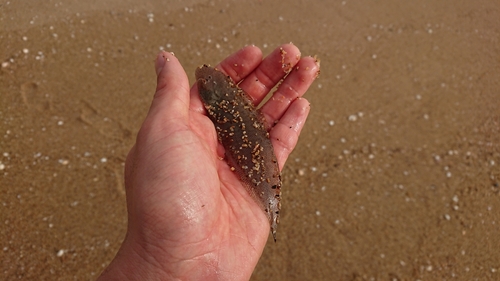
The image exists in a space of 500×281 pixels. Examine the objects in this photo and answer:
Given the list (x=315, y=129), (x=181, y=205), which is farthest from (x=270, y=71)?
(x=181, y=205)

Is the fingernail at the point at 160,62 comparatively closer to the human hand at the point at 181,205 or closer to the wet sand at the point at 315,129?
the human hand at the point at 181,205

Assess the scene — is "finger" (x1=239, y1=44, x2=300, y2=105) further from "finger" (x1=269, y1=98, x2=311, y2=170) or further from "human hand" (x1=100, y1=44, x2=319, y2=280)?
"human hand" (x1=100, y1=44, x2=319, y2=280)

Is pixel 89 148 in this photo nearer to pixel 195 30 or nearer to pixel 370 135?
pixel 195 30

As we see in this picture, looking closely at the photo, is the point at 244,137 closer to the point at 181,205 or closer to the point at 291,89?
the point at 291,89

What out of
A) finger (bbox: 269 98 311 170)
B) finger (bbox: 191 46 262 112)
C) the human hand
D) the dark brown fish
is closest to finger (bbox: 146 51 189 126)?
the human hand

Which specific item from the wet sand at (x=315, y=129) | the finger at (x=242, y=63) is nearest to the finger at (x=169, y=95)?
the finger at (x=242, y=63)

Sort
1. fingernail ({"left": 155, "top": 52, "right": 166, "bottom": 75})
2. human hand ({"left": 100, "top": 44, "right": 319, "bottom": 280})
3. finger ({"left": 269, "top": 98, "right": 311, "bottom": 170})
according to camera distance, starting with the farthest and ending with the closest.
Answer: finger ({"left": 269, "top": 98, "right": 311, "bottom": 170})
fingernail ({"left": 155, "top": 52, "right": 166, "bottom": 75})
human hand ({"left": 100, "top": 44, "right": 319, "bottom": 280})
